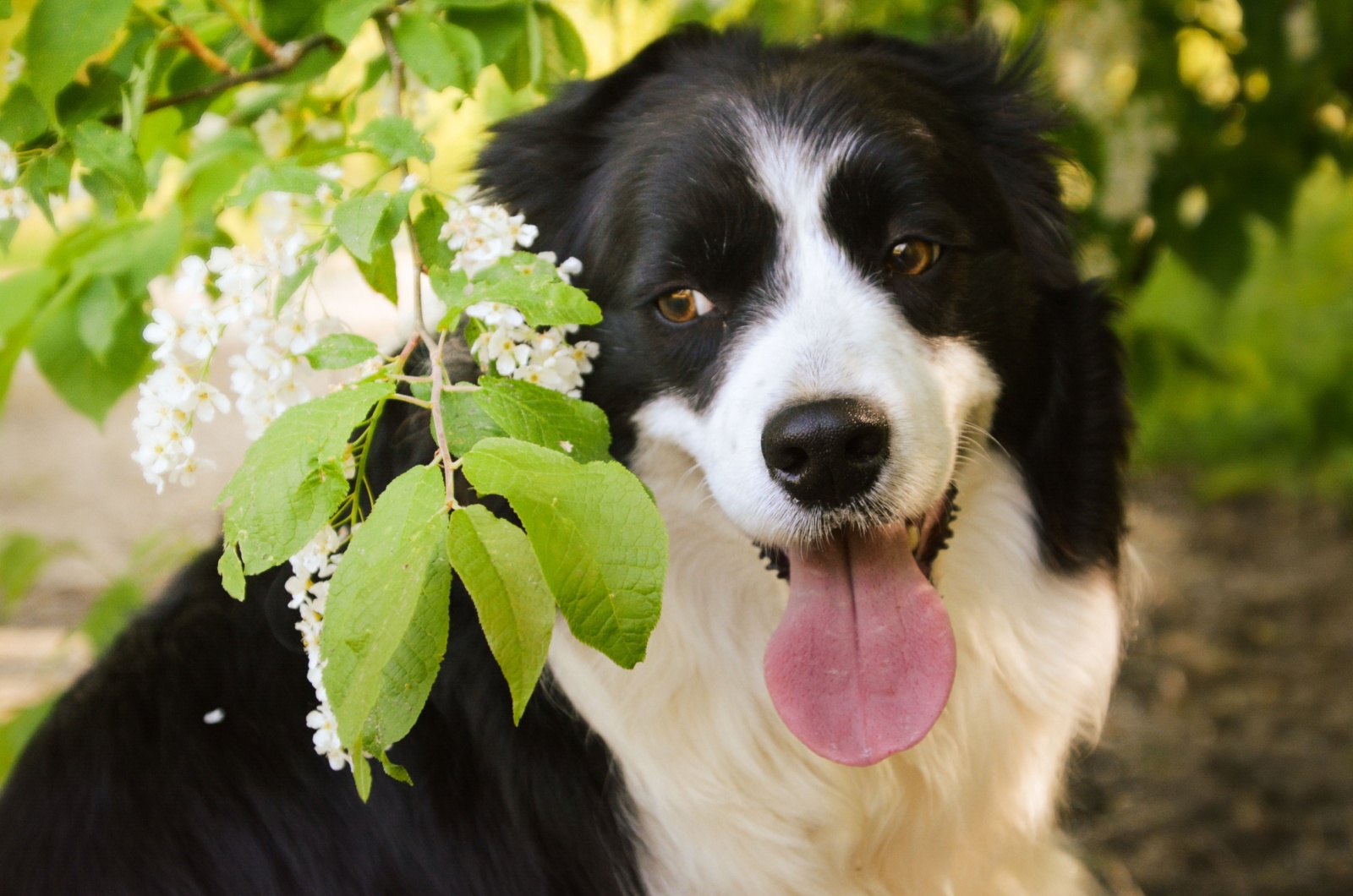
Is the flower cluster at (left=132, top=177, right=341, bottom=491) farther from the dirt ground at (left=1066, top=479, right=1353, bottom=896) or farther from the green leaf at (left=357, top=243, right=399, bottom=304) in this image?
the dirt ground at (left=1066, top=479, right=1353, bottom=896)

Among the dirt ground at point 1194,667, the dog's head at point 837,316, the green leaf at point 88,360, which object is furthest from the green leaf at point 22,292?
the dog's head at point 837,316

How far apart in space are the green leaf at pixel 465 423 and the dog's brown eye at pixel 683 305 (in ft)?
2.22

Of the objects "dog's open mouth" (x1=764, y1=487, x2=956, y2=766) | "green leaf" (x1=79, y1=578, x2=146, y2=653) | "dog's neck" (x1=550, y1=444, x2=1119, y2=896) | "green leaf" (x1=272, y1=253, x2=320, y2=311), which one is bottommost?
"green leaf" (x1=79, y1=578, x2=146, y2=653)

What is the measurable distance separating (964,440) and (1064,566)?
1.19 ft

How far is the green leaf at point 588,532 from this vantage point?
1.24 meters

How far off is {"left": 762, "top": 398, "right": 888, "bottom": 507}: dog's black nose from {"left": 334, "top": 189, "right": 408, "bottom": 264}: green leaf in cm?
61

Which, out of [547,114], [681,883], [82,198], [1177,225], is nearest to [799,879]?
[681,883]

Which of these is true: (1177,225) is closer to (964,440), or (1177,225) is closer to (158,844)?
(964,440)

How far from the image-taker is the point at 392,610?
1184 mm

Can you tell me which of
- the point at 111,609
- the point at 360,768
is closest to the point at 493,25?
the point at 360,768

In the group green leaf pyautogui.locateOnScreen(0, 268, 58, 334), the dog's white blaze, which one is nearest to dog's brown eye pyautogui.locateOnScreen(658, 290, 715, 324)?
the dog's white blaze

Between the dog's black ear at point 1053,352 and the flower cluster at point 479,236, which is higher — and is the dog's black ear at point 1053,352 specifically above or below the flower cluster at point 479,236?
below

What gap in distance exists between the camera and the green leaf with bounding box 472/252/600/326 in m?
1.41

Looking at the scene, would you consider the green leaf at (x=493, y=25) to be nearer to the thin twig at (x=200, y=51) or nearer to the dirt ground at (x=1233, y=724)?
the thin twig at (x=200, y=51)
